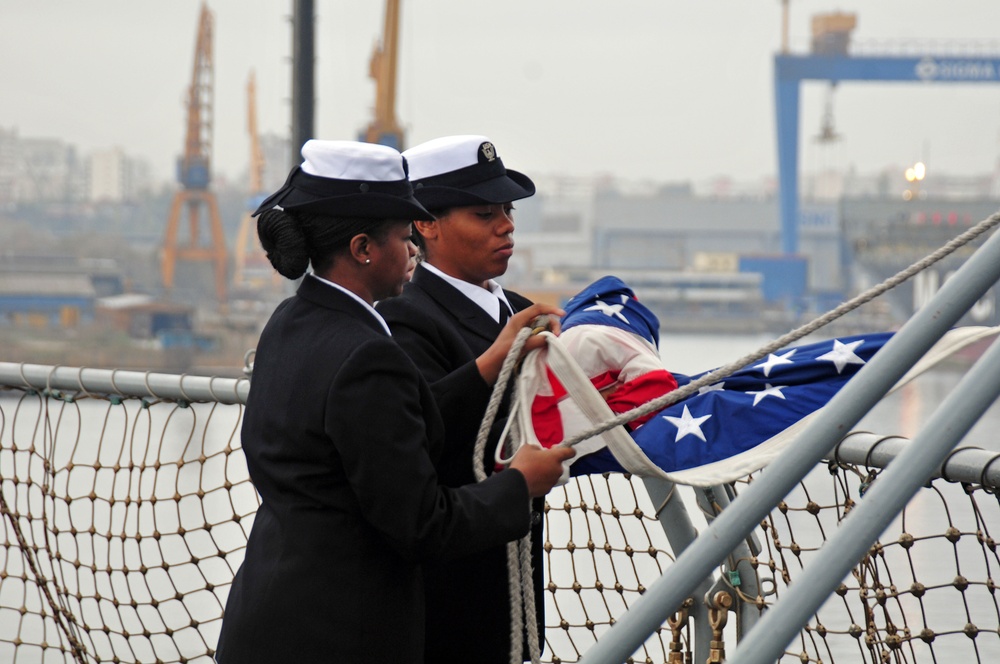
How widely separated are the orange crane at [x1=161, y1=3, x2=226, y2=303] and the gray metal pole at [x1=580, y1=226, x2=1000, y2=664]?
37.2 metres

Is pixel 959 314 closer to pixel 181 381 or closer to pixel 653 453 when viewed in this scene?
pixel 653 453

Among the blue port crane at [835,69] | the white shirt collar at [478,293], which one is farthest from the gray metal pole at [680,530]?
the blue port crane at [835,69]

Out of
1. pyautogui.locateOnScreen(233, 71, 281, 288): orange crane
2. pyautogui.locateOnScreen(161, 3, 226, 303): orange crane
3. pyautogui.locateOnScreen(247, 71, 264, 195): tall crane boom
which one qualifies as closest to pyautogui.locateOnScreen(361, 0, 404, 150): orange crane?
pyautogui.locateOnScreen(161, 3, 226, 303): orange crane

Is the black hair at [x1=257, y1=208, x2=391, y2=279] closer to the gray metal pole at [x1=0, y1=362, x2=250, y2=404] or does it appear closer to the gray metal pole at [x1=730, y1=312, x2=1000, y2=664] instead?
the gray metal pole at [x1=730, y1=312, x2=1000, y2=664]

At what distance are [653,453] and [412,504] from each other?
396mm

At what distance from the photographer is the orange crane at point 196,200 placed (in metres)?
37.4

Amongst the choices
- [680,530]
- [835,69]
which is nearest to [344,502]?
[680,530]

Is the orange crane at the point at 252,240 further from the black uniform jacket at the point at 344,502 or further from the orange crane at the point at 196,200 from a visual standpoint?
the black uniform jacket at the point at 344,502

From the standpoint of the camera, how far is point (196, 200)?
124 feet

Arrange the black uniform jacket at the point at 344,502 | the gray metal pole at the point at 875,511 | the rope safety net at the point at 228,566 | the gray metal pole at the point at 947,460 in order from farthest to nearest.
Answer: the rope safety net at the point at 228,566
the gray metal pole at the point at 947,460
the black uniform jacket at the point at 344,502
the gray metal pole at the point at 875,511

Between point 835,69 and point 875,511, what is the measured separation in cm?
3337

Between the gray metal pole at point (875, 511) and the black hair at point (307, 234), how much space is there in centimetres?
60

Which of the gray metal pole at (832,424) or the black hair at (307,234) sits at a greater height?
the black hair at (307,234)

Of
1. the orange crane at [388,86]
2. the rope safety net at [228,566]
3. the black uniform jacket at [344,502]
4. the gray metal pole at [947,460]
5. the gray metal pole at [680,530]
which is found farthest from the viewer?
the orange crane at [388,86]
